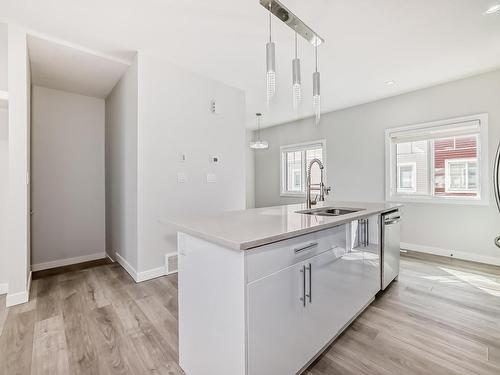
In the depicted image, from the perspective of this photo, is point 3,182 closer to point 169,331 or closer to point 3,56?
point 3,56

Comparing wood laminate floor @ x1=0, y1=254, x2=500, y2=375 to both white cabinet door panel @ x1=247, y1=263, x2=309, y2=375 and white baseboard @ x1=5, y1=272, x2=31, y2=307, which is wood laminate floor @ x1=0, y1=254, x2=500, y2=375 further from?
white cabinet door panel @ x1=247, y1=263, x2=309, y2=375

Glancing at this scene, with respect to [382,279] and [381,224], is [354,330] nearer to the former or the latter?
[382,279]

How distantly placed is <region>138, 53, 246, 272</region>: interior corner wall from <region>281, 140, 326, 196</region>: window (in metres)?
2.41

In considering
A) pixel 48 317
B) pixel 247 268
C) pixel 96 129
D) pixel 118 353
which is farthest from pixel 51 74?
pixel 247 268

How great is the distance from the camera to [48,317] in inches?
79.7

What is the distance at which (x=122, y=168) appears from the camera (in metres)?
3.18

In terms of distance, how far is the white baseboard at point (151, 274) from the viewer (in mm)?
2743

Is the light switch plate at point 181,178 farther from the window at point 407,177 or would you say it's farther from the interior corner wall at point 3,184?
the window at point 407,177

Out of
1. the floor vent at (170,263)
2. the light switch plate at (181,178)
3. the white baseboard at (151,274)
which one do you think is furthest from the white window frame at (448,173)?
the white baseboard at (151,274)

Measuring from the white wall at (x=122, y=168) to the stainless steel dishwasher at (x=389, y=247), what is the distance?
267 centimetres

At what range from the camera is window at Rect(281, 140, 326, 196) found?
5.66m

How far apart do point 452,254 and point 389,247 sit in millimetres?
1959

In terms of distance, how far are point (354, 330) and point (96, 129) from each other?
14.3 ft

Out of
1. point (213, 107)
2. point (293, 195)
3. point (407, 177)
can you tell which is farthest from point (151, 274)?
point (407, 177)
